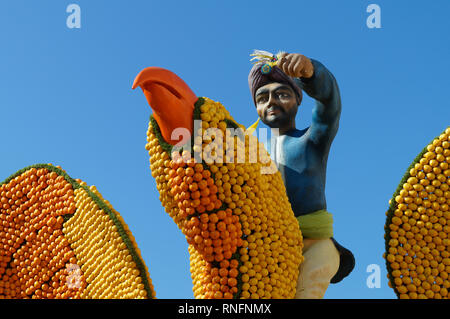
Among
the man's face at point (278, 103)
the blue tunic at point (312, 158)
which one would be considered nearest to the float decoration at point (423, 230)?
the blue tunic at point (312, 158)

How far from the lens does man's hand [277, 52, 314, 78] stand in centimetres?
387

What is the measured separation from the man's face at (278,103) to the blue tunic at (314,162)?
0.24 metres

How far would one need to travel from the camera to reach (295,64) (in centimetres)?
387

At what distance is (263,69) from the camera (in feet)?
15.1

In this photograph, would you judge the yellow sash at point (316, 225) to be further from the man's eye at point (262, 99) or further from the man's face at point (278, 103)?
the man's eye at point (262, 99)

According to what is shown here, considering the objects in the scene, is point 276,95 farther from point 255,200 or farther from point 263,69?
point 255,200

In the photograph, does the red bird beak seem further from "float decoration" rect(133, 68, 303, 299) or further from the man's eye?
the man's eye

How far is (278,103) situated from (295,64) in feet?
2.62

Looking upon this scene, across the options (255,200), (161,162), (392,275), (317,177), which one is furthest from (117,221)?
(392,275)

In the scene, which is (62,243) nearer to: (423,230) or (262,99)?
(262,99)

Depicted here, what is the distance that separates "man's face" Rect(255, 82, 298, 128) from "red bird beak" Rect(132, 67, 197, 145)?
98 centimetres

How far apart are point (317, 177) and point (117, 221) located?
151 cm

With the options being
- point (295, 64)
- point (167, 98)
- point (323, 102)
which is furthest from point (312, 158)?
point (167, 98)

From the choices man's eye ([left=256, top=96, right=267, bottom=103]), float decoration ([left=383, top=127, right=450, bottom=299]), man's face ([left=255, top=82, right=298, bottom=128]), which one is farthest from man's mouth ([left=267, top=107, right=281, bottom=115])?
float decoration ([left=383, top=127, right=450, bottom=299])
